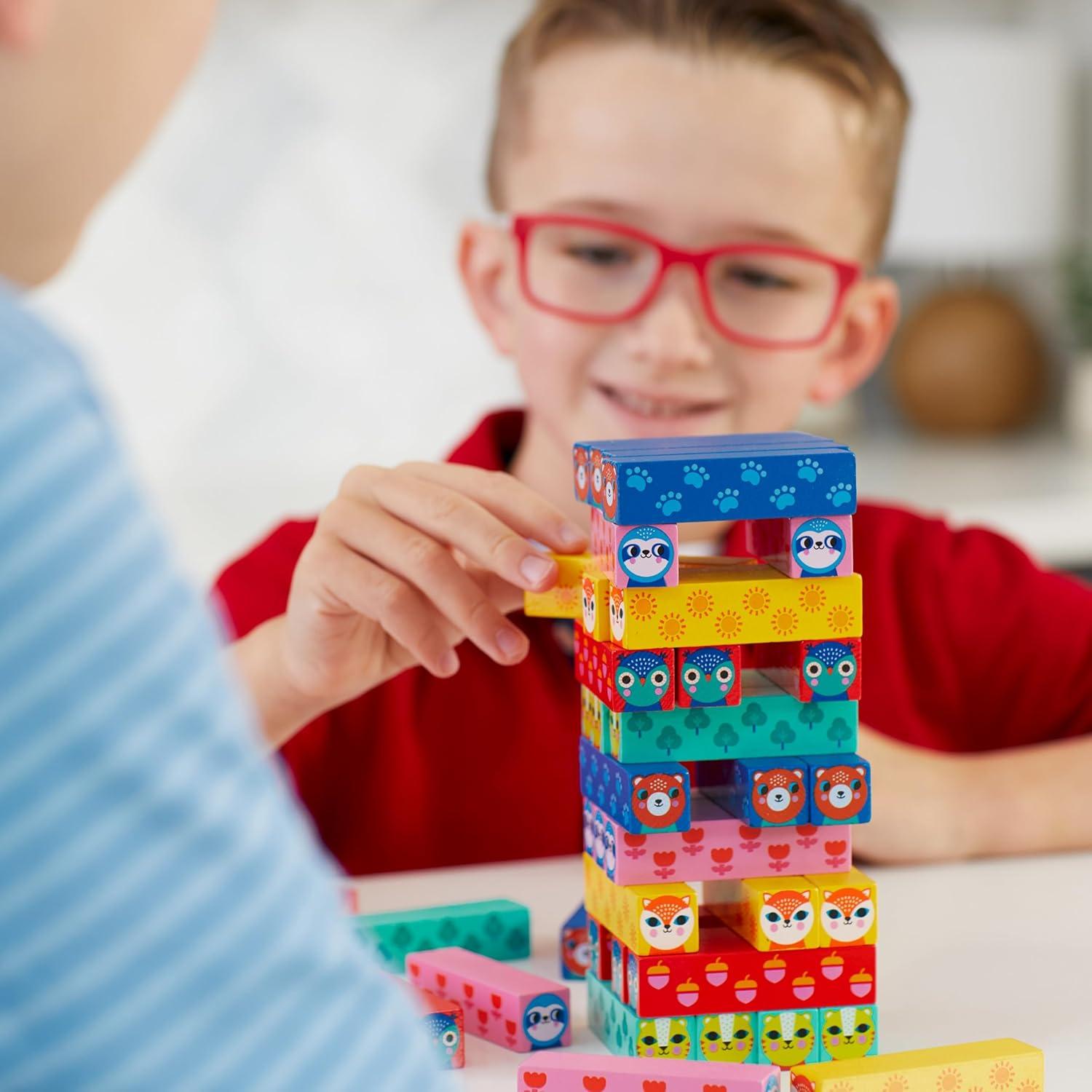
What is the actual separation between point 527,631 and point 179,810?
3.28 ft

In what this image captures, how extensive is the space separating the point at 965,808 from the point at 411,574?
1.41 ft

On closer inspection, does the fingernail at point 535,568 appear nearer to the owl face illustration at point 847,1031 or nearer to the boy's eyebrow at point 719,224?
the owl face illustration at point 847,1031

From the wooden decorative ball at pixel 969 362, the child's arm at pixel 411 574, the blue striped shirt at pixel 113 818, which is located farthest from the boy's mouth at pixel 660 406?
the wooden decorative ball at pixel 969 362

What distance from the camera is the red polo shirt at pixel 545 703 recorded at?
1274 millimetres

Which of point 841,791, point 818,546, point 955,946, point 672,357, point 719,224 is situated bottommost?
point 955,946

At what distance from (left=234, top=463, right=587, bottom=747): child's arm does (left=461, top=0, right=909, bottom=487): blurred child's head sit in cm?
42

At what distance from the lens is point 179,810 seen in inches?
13.4

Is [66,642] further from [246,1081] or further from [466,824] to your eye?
[466,824]

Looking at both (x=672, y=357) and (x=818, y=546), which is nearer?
(x=818, y=546)

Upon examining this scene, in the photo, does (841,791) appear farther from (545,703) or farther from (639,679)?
(545,703)

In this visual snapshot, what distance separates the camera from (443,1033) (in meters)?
0.69

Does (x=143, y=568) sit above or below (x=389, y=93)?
below

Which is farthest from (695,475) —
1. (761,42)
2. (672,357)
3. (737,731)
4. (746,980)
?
(761,42)

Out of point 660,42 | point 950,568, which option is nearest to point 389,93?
point 660,42
